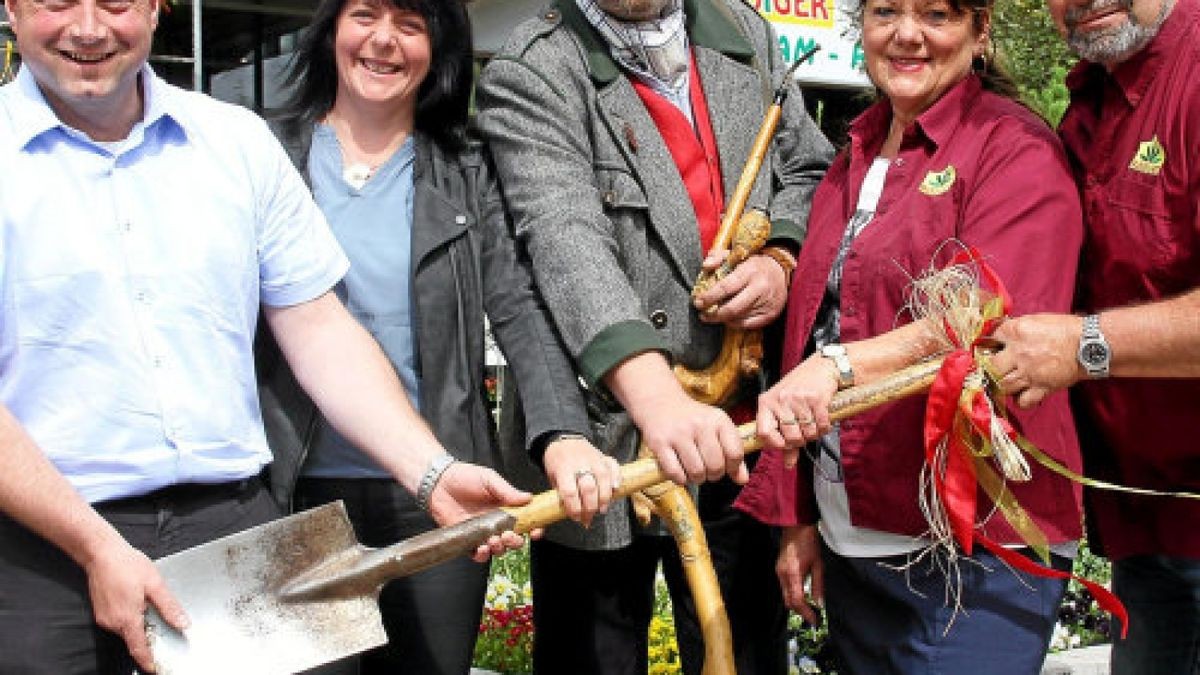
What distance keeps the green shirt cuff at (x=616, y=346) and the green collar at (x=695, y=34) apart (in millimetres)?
597

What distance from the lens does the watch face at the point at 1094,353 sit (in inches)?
95.6

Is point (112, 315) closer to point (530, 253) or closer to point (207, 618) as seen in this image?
point (207, 618)

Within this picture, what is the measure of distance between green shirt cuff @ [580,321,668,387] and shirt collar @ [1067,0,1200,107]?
1.02 meters

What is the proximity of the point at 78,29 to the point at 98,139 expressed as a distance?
0.66 feet

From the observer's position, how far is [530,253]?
2.92 meters

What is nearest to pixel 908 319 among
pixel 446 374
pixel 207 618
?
pixel 446 374

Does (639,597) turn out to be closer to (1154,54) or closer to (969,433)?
(969,433)

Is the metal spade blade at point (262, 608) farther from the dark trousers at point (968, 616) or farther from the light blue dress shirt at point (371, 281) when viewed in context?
the dark trousers at point (968, 616)

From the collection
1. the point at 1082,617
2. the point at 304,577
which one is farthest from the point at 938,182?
Answer: the point at 1082,617

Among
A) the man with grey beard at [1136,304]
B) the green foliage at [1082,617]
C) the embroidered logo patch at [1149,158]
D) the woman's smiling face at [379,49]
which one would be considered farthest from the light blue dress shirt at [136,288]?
the green foliage at [1082,617]

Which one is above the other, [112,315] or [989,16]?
[989,16]

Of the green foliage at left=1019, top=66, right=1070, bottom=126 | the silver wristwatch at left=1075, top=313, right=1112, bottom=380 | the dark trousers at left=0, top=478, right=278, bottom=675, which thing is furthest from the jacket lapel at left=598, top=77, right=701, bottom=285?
the green foliage at left=1019, top=66, right=1070, bottom=126

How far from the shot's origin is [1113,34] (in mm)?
2674

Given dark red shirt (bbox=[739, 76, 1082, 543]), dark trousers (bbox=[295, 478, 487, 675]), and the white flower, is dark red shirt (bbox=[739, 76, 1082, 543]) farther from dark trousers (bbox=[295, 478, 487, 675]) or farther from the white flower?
the white flower
